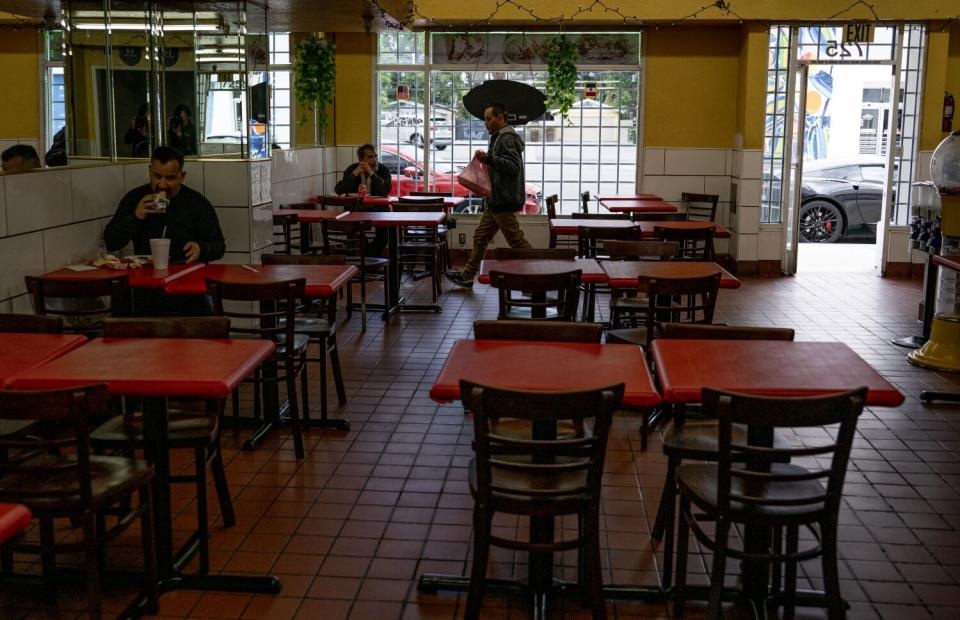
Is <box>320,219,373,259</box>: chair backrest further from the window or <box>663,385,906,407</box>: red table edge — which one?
<box>663,385,906,407</box>: red table edge

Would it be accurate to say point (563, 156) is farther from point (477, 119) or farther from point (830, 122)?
point (830, 122)

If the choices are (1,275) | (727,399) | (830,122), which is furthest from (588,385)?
(830,122)

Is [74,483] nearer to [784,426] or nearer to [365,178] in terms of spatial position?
[784,426]

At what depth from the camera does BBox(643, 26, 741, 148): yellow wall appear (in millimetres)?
11961

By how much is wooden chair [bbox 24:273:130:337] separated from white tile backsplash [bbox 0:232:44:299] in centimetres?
19

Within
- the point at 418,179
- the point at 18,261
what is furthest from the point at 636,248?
the point at 418,179

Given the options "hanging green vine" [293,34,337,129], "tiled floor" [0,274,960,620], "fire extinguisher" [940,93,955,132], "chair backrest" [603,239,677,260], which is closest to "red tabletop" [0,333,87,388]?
"tiled floor" [0,274,960,620]

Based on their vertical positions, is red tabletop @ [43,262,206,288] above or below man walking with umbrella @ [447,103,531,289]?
below

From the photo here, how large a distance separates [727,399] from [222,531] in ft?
7.49

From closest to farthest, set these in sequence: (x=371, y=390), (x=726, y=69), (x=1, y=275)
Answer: (x=1, y=275) → (x=371, y=390) → (x=726, y=69)

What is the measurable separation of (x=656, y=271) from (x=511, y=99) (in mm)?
6424

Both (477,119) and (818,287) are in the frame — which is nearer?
(818,287)

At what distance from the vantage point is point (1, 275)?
17.0 feet

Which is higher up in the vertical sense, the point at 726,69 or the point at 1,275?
the point at 726,69
